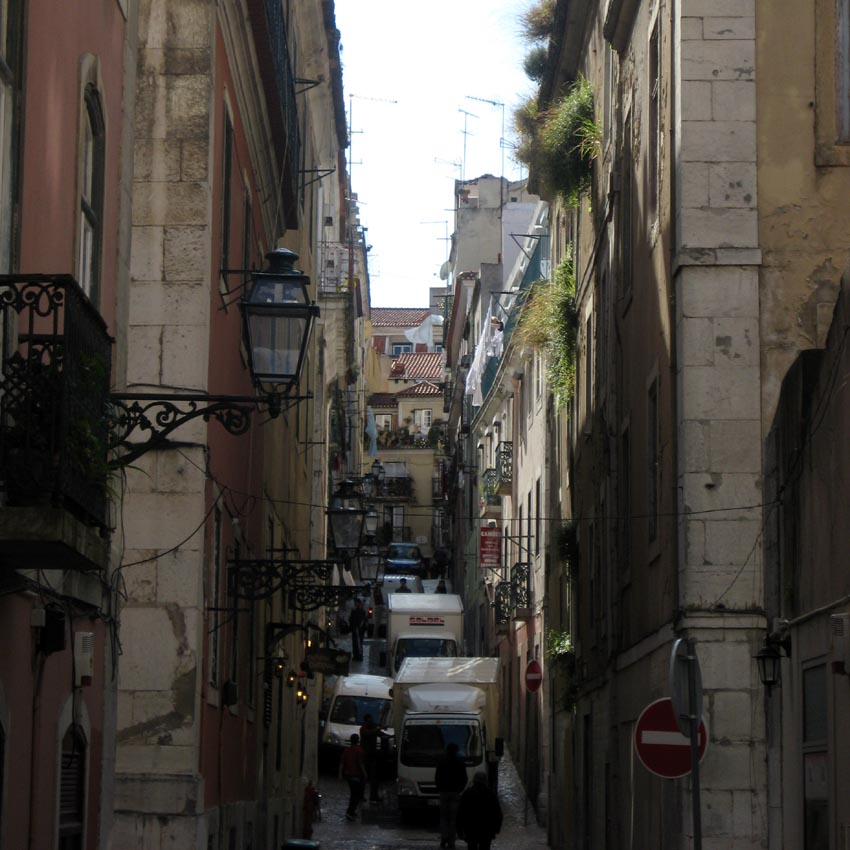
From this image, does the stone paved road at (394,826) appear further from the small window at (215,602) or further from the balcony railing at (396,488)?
the balcony railing at (396,488)

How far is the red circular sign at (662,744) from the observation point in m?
12.4

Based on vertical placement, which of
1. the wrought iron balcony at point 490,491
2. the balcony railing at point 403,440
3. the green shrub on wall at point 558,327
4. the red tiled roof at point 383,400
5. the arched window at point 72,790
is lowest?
the arched window at point 72,790

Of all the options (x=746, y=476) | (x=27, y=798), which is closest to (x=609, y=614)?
(x=746, y=476)

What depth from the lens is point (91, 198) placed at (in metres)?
10.5

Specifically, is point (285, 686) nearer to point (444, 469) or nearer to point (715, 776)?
point (715, 776)

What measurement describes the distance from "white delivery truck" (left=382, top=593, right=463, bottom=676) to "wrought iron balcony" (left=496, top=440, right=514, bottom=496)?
3.51m

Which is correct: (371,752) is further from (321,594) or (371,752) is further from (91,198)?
(91,198)

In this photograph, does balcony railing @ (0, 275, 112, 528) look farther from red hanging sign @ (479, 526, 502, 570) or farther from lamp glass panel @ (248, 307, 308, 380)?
red hanging sign @ (479, 526, 502, 570)

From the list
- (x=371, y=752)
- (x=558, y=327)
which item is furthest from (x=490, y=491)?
(x=558, y=327)

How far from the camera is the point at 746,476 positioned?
53.1ft

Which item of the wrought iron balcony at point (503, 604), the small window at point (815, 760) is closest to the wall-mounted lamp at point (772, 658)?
the small window at point (815, 760)

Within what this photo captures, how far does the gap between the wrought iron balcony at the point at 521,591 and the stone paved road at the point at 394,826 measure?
348 centimetres

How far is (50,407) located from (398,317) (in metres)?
131

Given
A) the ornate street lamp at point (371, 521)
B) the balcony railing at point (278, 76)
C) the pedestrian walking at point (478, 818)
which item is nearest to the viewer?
the balcony railing at point (278, 76)
